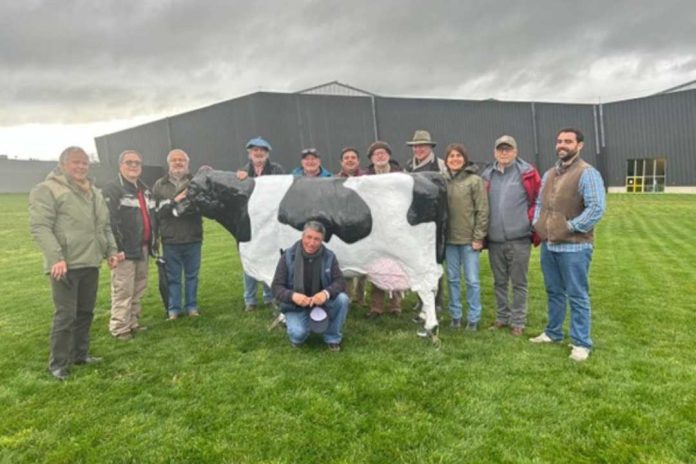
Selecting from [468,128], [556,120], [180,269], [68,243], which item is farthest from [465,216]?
[556,120]

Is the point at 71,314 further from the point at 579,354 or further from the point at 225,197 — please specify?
the point at 579,354

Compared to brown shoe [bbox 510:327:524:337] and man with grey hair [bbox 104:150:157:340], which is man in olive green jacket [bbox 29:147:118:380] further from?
brown shoe [bbox 510:327:524:337]

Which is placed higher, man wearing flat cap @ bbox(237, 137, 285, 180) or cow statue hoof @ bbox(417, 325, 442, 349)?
man wearing flat cap @ bbox(237, 137, 285, 180)

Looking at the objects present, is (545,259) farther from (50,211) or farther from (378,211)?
(50,211)

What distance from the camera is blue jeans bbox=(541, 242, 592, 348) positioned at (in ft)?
14.2

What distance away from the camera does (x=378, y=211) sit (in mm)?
4789

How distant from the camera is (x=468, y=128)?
2984 centimetres

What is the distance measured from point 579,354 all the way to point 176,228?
4772mm

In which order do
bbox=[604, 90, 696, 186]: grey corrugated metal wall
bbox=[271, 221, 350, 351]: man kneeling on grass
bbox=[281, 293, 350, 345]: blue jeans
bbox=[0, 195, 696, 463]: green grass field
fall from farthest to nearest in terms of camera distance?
bbox=[604, 90, 696, 186]: grey corrugated metal wall, bbox=[281, 293, 350, 345]: blue jeans, bbox=[271, 221, 350, 351]: man kneeling on grass, bbox=[0, 195, 696, 463]: green grass field

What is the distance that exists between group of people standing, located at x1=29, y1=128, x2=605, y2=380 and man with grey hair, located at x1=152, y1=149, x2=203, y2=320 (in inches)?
0.6

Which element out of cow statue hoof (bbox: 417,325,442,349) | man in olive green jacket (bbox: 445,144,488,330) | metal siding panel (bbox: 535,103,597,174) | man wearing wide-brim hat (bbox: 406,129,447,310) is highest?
metal siding panel (bbox: 535,103,597,174)

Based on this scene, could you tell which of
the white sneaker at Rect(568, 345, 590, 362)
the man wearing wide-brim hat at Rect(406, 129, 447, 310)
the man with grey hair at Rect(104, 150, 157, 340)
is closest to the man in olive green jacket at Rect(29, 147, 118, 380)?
the man with grey hair at Rect(104, 150, 157, 340)

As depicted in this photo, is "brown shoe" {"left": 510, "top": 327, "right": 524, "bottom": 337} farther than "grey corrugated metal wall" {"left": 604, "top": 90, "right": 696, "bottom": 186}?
No

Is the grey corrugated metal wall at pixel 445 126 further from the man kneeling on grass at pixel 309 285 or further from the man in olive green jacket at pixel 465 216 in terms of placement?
the man kneeling on grass at pixel 309 285
